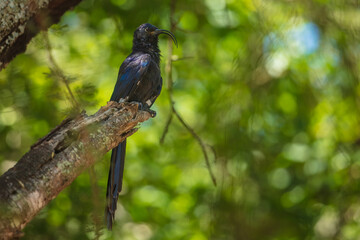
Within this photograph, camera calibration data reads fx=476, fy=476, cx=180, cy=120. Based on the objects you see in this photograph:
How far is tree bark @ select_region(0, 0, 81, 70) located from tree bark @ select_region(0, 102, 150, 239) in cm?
82

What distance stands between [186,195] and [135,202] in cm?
69

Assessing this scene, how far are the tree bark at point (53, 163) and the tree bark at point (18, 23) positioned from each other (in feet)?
2.68

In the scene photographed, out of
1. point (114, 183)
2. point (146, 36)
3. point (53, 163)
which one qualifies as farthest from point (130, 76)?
point (53, 163)

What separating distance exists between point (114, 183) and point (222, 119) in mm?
1102

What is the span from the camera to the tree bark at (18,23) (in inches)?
127

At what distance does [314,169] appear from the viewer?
230 inches

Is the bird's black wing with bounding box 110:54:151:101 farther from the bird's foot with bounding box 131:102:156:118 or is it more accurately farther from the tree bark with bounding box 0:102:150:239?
the tree bark with bounding box 0:102:150:239

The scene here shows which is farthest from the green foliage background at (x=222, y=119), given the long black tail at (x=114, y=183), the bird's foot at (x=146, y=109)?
the bird's foot at (x=146, y=109)

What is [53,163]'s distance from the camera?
8.04 ft

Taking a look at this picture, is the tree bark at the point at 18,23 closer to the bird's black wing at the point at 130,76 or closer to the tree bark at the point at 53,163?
the tree bark at the point at 53,163

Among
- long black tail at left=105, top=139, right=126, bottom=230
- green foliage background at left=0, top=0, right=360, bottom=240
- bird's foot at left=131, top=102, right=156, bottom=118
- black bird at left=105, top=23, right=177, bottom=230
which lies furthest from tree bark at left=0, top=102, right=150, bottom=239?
black bird at left=105, top=23, right=177, bottom=230

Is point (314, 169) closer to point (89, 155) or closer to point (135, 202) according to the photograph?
point (135, 202)

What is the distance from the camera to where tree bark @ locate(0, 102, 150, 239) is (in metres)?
2.10

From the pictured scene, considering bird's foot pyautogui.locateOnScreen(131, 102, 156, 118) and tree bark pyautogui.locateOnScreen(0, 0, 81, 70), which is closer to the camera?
tree bark pyautogui.locateOnScreen(0, 0, 81, 70)
